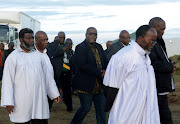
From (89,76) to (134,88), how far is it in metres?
2.26

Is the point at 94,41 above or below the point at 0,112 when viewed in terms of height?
above

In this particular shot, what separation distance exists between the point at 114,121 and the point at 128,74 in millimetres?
621

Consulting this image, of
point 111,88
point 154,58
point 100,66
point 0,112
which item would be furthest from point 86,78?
point 0,112

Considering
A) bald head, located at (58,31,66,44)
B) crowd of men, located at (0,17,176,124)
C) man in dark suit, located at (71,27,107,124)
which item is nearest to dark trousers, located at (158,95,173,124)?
crowd of men, located at (0,17,176,124)

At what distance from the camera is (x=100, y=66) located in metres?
6.84

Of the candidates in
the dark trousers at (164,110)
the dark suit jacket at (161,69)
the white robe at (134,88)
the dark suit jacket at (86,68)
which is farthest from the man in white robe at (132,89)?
the dark suit jacket at (86,68)

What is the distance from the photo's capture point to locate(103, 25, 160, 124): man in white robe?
4.57m

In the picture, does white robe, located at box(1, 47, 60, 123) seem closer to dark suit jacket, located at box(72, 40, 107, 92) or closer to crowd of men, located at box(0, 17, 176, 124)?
crowd of men, located at box(0, 17, 176, 124)

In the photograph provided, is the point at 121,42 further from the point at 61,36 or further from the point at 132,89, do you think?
the point at 132,89

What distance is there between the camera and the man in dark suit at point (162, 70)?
5613 mm

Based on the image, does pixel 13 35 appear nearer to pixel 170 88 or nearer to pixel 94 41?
pixel 94 41

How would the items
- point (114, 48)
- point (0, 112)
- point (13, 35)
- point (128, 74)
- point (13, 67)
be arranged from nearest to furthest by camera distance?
point (128, 74)
point (13, 67)
point (114, 48)
point (0, 112)
point (13, 35)

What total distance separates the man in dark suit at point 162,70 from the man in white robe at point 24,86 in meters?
1.70

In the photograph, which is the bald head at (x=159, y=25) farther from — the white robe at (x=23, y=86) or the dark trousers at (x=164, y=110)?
the white robe at (x=23, y=86)
